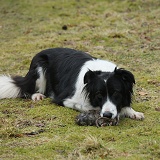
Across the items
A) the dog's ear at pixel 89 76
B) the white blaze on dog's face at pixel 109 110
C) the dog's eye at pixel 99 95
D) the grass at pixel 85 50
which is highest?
the dog's ear at pixel 89 76

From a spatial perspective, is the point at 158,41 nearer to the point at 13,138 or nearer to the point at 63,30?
the point at 63,30

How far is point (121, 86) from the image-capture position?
6.90 metres

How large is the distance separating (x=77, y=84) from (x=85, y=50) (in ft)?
16.6

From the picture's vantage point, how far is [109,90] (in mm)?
6691

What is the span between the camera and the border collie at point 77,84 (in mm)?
6762

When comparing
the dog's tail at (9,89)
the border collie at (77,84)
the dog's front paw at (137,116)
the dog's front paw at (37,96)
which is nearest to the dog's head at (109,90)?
the border collie at (77,84)

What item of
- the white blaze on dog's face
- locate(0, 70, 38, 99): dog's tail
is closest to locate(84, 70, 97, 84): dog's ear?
the white blaze on dog's face

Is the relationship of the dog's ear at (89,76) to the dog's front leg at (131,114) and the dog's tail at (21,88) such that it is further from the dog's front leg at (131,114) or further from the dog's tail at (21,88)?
the dog's tail at (21,88)

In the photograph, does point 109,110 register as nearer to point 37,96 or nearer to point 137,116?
point 137,116

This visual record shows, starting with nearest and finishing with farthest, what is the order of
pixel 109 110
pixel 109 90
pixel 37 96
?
pixel 109 110 → pixel 109 90 → pixel 37 96

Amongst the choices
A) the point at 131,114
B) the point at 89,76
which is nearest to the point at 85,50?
the point at 89,76

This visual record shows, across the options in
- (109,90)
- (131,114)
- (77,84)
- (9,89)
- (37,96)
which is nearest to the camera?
(109,90)

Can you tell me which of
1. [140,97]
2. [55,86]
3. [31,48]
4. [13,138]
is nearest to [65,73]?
[55,86]

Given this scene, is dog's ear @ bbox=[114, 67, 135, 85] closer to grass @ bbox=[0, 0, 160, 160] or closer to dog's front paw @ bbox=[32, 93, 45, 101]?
grass @ bbox=[0, 0, 160, 160]
